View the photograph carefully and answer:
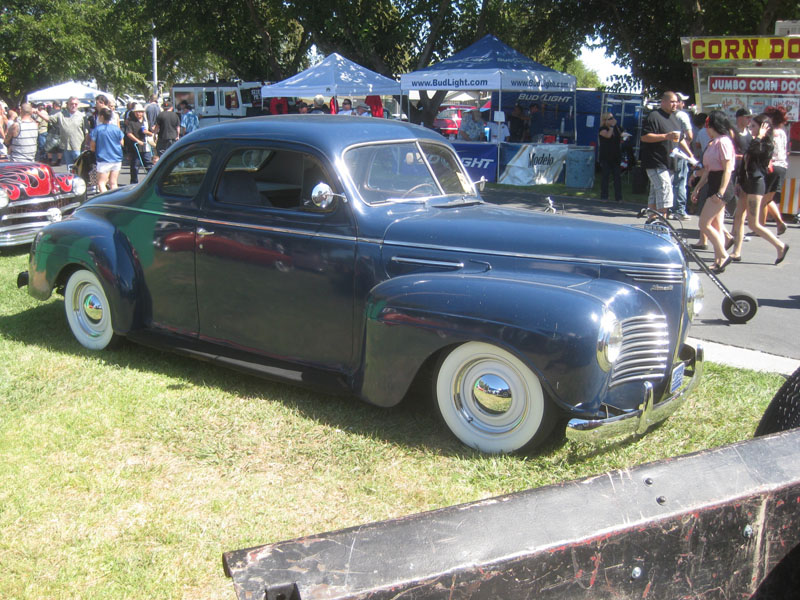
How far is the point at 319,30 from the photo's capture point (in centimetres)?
2614

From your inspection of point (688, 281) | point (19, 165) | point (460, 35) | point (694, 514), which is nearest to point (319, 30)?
point (460, 35)

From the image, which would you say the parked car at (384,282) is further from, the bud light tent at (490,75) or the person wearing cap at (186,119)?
the person wearing cap at (186,119)

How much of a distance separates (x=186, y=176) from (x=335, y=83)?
1454 centimetres

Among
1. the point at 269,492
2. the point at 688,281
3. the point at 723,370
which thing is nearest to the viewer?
the point at 269,492

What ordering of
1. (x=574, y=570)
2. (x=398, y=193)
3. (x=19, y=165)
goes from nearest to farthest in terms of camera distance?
(x=574, y=570) < (x=398, y=193) < (x=19, y=165)

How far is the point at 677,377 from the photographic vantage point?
3973 mm

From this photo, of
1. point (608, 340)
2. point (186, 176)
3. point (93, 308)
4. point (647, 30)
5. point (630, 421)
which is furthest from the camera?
point (647, 30)

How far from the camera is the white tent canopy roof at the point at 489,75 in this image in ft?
56.2

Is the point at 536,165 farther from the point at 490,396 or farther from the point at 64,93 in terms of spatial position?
the point at 64,93

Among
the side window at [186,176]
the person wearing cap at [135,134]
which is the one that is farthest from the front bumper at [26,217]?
the side window at [186,176]

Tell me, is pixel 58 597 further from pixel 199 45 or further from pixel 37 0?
pixel 37 0

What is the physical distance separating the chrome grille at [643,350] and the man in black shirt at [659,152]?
6282 millimetres

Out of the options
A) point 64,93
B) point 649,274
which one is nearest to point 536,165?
point 649,274

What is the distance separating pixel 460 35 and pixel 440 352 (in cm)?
2474
